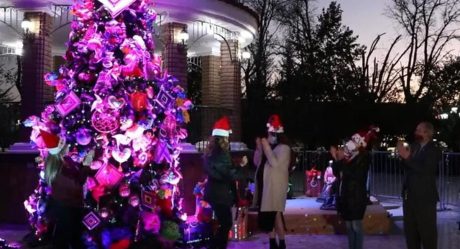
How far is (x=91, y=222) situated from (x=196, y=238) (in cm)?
184

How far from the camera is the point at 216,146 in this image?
26.1 ft

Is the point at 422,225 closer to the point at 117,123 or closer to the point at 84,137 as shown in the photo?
the point at 117,123

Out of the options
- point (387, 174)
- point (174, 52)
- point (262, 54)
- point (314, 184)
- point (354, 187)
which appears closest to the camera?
point (354, 187)

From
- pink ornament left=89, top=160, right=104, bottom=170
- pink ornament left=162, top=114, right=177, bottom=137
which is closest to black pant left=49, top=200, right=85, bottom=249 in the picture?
pink ornament left=89, top=160, right=104, bottom=170

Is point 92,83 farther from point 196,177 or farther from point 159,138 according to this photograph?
point 196,177

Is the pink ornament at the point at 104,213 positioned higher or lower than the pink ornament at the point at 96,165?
lower

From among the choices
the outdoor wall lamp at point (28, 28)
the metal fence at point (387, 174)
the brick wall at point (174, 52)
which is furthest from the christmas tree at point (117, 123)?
the metal fence at point (387, 174)

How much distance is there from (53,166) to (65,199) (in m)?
0.54

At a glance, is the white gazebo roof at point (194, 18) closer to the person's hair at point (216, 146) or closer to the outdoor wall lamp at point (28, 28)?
the outdoor wall lamp at point (28, 28)

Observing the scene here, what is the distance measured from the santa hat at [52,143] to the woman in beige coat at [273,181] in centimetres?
269

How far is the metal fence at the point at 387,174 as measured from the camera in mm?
16234

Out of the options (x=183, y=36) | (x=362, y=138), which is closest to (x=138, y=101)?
(x=362, y=138)

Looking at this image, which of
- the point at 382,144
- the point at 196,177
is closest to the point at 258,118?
the point at 382,144

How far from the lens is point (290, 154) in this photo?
8062 mm
